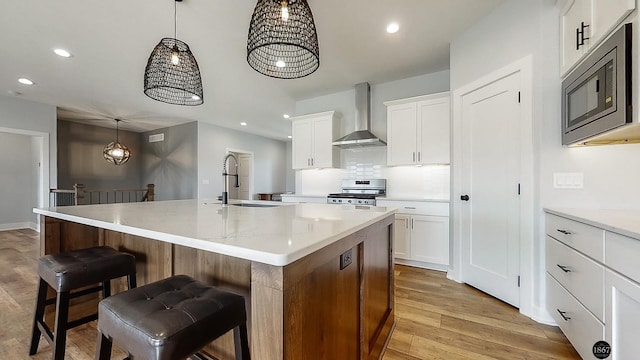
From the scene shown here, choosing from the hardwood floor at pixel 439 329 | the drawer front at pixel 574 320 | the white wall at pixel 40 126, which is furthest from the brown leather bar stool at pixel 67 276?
the white wall at pixel 40 126

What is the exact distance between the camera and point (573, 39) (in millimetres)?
1722

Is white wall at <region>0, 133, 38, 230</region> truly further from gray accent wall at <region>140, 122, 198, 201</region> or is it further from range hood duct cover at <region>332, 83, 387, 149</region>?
range hood duct cover at <region>332, 83, 387, 149</region>

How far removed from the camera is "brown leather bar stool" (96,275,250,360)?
740 mm

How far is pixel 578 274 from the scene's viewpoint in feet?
4.87

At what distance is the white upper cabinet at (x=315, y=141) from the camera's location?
4.24m

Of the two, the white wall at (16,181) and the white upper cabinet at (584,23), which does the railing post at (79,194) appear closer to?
the white wall at (16,181)

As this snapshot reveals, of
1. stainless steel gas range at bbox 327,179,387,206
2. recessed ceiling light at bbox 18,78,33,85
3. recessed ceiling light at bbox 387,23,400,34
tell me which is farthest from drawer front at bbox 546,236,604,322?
recessed ceiling light at bbox 18,78,33,85

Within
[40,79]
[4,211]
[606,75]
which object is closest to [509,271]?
[606,75]

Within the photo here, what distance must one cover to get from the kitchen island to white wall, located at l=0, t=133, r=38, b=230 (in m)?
6.36

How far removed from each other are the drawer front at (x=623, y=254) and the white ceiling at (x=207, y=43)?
2.18 m

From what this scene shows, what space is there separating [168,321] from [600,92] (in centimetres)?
233

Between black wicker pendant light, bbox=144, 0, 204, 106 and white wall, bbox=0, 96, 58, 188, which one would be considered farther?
white wall, bbox=0, 96, 58, 188

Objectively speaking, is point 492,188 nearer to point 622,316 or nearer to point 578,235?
point 578,235

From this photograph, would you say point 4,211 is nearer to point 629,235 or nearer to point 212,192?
point 212,192
